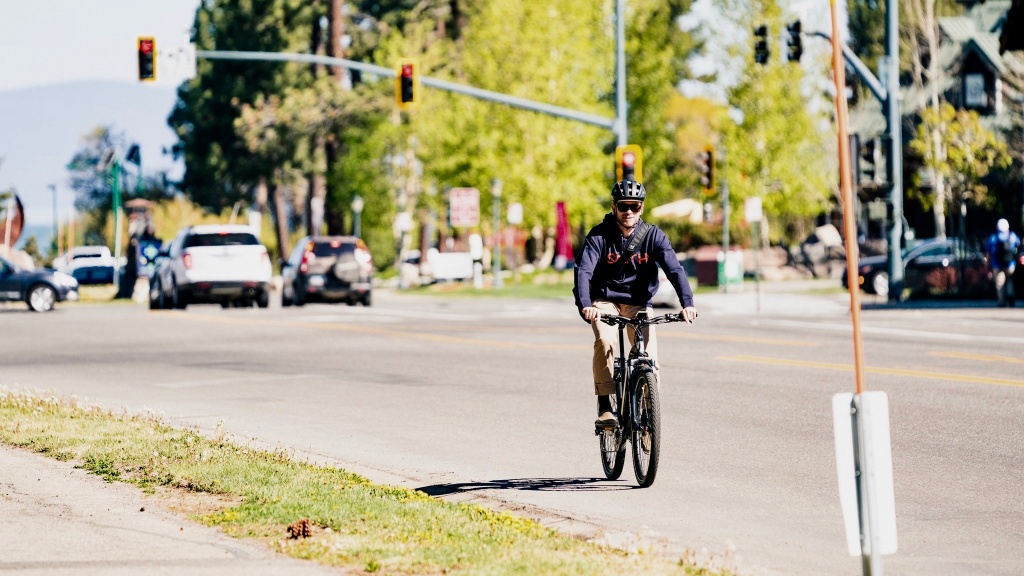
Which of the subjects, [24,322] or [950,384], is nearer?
[950,384]

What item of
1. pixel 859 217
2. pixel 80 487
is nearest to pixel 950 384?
pixel 80 487

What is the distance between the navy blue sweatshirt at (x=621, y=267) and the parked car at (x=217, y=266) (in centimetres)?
2694

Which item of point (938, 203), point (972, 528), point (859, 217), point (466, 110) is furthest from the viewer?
point (859, 217)

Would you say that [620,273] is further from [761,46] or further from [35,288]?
[35,288]

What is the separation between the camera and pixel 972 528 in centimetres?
864

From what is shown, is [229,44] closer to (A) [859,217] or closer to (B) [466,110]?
(B) [466,110]

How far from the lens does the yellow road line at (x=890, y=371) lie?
1724 centimetres

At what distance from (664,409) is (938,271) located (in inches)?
989

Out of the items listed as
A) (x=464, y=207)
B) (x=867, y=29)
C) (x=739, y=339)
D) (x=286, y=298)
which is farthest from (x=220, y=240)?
(x=867, y=29)

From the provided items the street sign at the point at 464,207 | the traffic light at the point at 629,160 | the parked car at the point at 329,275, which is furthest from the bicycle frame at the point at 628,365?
the street sign at the point at 464,207

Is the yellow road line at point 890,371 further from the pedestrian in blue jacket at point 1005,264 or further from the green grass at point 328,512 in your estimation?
the pedestrian in blue jacket at point 1005,264

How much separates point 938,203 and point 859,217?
13314 mm

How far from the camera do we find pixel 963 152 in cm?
4619

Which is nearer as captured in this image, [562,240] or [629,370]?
[629,370]
